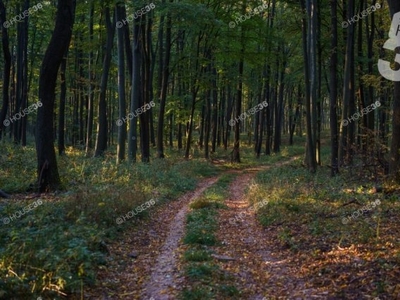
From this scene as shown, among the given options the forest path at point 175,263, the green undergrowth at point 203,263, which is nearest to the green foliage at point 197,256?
the green undergrowth at point 203,263

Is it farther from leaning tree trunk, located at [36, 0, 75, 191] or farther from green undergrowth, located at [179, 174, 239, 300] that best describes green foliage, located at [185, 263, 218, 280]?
leaning tree trunk, located at [36, 0, 75, 191]

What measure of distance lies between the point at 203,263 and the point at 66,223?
332 centimetres

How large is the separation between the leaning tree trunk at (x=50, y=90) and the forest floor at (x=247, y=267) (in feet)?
13.3

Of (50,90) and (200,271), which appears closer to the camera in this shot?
(200,271)

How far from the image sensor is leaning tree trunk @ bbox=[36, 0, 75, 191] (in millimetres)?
11969

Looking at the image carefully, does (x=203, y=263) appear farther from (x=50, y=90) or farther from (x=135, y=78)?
(x=135, y=78)

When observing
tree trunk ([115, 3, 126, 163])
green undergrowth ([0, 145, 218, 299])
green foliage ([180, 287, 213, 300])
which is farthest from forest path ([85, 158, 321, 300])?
tree trunk ([115, 3, 126, 163])

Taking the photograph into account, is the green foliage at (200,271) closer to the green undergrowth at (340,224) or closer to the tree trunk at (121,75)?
the green undergrowth at (340,224)

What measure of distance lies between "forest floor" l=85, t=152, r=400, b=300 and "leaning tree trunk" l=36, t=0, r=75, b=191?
4.05 meters

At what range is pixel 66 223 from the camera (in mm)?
8672

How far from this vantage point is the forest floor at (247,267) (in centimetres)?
601

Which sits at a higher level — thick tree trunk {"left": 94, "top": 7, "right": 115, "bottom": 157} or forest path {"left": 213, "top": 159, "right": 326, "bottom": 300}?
thick tree trunk {"left": 94, "top": 7, "right": 115, "bottom": 157}

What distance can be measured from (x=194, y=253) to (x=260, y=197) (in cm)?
638

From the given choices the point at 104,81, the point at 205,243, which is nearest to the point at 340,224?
the point at 205,243
